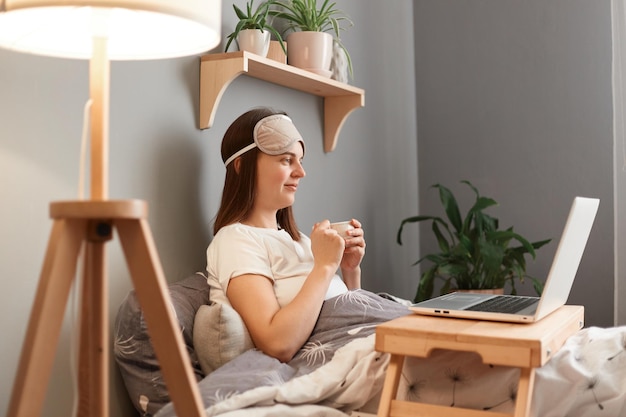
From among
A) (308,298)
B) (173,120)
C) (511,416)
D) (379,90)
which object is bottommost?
(511,416)

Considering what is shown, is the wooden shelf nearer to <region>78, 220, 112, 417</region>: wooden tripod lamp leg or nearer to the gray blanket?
the gray blanket

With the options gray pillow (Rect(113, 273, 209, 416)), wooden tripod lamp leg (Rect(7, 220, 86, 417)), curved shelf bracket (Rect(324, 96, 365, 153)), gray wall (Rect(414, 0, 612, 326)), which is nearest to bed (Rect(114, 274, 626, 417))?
gray pillow (Rect(113, 273, 209, 416))

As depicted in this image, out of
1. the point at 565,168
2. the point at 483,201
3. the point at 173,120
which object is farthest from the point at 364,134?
the point at 173,120

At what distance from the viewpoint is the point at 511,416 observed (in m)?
1.57

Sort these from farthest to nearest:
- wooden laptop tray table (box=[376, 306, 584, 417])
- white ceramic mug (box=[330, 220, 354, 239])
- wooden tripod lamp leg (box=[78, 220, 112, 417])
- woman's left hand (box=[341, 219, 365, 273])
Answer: woman's left hand (box=[341, 219, 365, 273]), white ceramic mug (box=[330, 220, 354, 239]), wooden laptop tray table (box=[376, 306, 584, 417]), wooden tripod lamp leg (box=[78, 220, 112, 417])

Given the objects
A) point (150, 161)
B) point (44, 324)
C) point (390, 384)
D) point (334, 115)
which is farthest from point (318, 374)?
point (334, 115)

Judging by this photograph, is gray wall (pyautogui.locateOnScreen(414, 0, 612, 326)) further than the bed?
Yes

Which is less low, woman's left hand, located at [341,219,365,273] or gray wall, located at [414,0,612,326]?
gray wall, located at [414,0,612,326]

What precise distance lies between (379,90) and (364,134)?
279mm

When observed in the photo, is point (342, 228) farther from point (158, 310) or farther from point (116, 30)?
point (158, 310)

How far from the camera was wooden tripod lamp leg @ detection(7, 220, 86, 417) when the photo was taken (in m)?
1.07

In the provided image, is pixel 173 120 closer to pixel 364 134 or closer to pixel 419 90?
pixel 364 134

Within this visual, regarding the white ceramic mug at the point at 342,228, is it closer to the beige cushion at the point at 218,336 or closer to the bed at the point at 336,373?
the bed at the point at 336,373

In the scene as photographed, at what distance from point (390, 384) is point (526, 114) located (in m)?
2.30
